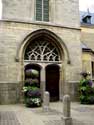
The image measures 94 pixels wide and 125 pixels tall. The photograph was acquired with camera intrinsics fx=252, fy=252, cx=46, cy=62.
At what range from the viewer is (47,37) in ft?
60.9

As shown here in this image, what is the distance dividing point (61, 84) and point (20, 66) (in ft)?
11.6

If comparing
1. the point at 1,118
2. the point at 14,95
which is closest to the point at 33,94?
the point at 14,95

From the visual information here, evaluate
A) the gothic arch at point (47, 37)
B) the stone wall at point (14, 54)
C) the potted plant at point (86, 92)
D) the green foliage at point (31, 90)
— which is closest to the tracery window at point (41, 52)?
the gothic arch at point (47, 37)

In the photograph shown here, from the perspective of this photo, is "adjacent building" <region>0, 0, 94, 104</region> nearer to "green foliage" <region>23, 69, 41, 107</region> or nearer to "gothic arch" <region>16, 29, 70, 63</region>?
"gothic arch" <region>16, 29, 70, 63</region>

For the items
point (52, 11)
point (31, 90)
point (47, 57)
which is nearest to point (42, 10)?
point (52, 11)

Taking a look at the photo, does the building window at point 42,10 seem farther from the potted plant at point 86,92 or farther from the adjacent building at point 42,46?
the potted plant at point 86,92

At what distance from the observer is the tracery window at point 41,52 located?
60.0 feet

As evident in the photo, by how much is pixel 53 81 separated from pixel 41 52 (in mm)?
2381

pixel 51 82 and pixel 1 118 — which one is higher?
pixel 51 82

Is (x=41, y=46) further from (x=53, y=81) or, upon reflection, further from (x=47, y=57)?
(x=53, y=81)

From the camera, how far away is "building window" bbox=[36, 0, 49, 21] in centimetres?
1870

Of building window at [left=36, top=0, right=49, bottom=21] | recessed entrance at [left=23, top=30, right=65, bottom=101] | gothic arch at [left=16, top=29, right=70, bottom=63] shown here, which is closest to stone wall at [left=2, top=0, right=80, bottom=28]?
building window at [left=36, top=0, right=49, bottom=21]

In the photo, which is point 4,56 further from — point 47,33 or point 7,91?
point 47,33

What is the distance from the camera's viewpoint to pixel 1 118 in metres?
11.3
